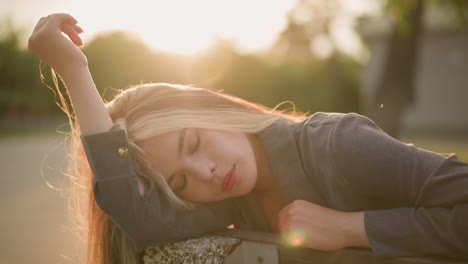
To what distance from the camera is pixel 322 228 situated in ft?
5.48

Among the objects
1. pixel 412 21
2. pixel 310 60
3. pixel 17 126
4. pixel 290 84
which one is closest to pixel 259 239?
pixel 412 21

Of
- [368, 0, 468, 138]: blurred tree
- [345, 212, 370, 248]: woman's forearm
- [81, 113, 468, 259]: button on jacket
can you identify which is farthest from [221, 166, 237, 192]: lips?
[368, 0, 468, 138]: blurred tree

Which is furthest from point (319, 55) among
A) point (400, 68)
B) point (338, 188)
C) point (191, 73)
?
point (338, 188)

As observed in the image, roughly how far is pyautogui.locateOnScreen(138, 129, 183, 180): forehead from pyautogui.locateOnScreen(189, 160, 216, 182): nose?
0.09 m

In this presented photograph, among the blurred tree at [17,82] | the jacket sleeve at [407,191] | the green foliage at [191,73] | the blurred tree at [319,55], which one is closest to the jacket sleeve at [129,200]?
the jacket sleeve at [407,191]

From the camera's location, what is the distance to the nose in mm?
1966

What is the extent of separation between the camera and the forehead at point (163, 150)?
2.03 meters

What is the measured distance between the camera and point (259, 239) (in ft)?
5.55

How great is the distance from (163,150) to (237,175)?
35 centimetres

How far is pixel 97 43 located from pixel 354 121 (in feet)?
124

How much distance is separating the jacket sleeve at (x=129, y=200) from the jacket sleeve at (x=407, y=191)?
0.70 m

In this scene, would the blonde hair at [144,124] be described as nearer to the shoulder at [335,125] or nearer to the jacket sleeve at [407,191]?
the shoulder at [335,125]

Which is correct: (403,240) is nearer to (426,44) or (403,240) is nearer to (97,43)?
(426,44)

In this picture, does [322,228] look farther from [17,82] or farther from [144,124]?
[17,82]
